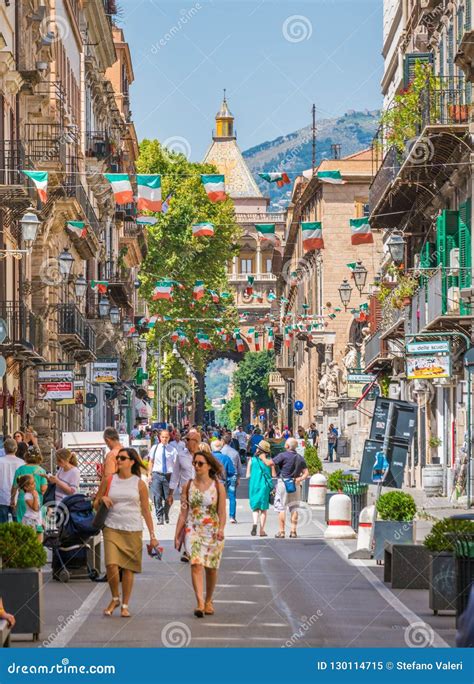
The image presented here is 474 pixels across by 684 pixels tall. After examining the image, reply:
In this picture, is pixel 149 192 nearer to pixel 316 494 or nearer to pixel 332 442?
pixel 316 494

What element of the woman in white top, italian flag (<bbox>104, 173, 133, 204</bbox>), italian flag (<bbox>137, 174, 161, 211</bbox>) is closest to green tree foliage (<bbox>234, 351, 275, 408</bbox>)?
italian flag (<bbox>137, 174, 161, 211</bbox>)

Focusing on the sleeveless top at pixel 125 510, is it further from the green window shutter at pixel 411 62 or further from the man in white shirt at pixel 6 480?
the green window shutter at pixel 411 62

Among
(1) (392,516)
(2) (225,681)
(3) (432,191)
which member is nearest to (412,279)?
(3) (432,191)

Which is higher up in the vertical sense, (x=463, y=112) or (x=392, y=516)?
(x=463, y=112)

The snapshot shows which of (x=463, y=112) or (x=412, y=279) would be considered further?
(x=412, y=279)

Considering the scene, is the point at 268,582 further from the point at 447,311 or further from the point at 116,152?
the point at 116,152

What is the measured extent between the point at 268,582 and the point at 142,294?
234ft

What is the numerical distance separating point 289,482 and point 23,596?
44.2 feet

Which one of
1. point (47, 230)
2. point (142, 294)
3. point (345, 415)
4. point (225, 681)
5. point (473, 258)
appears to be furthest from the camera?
point (142, 294)

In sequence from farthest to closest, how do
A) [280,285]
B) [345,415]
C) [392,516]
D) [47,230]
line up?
[280,285], [345,415], [47,230], [392,516]

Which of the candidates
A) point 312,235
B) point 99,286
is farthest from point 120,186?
point 99,286

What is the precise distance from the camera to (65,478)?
65.6 ft

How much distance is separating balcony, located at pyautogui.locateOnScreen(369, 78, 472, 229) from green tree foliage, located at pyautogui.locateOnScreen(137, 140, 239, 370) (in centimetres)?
4368

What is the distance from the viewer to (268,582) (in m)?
19.0
